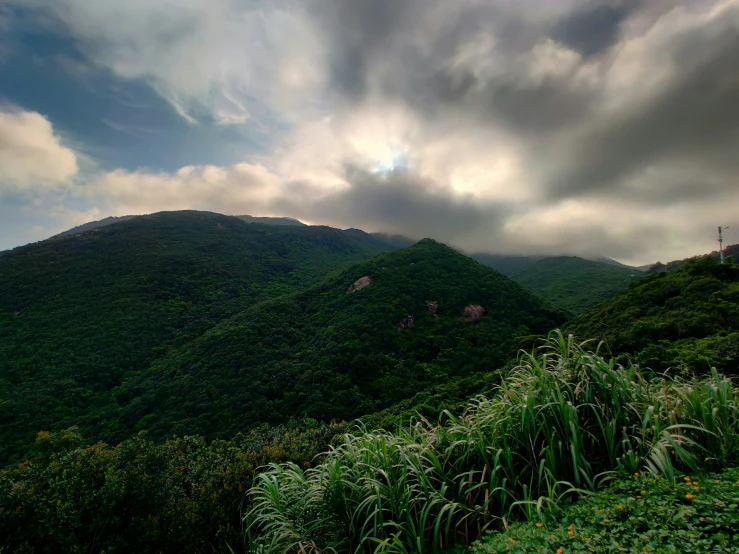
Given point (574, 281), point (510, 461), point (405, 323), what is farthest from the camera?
point (574, 281)

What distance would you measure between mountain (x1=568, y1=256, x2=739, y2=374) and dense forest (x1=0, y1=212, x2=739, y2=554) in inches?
5.3

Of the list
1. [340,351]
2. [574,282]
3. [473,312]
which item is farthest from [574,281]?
[340,351]

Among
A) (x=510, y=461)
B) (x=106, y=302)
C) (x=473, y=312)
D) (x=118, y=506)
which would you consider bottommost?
(x=473, y=312)

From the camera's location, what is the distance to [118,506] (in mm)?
4102

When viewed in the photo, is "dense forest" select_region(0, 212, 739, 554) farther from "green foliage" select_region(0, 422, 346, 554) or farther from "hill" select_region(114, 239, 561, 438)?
"hill" select_region(114, 239, 561, 438)

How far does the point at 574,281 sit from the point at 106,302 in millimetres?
75357

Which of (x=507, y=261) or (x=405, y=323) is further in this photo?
(x=507, y=261)

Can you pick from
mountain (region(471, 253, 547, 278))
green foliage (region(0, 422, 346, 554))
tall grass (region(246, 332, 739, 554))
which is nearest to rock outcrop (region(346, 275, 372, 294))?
green foliage (region(0, 422, 346, 554))

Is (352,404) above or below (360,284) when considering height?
below

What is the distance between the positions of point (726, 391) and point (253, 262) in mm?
70672

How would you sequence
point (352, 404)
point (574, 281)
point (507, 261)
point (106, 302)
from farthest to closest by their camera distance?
point (507, 261) → point (574, 281) → point (106, 302) → point (352, 404)

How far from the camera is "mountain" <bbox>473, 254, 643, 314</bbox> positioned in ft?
157

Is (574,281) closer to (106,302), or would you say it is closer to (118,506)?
(118,506)

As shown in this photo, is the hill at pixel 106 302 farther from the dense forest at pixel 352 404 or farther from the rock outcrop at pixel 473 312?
the rock outcrop at pixel 473 312
